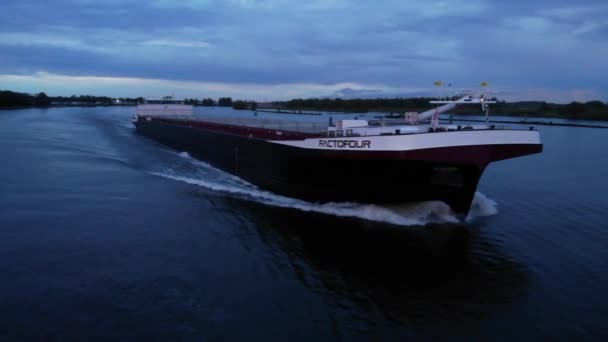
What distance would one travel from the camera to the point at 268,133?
16500 mm

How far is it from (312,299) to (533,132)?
7997mm

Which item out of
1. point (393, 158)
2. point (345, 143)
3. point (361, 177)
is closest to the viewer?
point (393, 158)

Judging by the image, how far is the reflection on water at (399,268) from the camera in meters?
7.45

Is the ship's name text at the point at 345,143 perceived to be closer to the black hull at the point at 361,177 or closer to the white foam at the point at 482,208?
the black hull at the point at 361,177

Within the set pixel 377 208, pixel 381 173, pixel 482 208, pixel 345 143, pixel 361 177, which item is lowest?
pixel 482 208

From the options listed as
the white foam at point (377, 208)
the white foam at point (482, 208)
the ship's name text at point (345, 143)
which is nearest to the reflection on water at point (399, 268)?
the white foam at point (377, 208)

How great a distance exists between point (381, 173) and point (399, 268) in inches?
129

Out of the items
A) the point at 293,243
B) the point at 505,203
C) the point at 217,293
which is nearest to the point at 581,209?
the point at 505,203

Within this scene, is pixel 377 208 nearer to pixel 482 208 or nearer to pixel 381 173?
pixel 381 173

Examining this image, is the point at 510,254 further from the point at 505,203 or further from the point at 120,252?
the point at 120,252

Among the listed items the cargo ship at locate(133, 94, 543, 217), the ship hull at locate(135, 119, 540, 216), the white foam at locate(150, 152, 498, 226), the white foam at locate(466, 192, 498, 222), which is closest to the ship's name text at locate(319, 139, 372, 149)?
the cargo ship at locate(133, 94, 543, 217)

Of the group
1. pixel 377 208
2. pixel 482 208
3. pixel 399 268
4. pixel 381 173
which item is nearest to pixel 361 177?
pixel 381 173

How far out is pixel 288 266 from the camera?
30.2ft

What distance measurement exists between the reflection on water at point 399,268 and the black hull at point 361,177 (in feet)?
3.04
